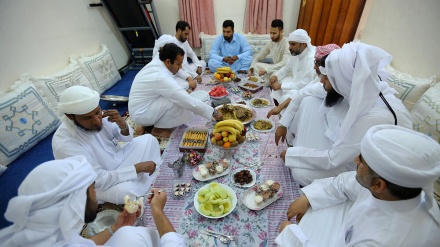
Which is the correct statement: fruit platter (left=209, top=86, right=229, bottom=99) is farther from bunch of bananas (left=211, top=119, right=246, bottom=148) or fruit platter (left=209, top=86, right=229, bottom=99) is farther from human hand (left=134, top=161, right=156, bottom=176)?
human hand (left=134, top=161, right=156, bottom=176)

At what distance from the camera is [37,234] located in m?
0.87

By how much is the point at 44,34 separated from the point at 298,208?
4559 mm

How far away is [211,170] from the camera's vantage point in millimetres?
1724

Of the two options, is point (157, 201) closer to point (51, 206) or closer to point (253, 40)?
point (51, 206)

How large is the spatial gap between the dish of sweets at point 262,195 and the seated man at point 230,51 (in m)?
3.16

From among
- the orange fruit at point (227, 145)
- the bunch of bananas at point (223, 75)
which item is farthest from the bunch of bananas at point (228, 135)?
the bunch of bananas at point (223, 75)

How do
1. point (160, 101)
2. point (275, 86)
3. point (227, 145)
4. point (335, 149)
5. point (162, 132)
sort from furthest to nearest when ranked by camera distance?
1. point (275, 86)
2. point (162, 132)
3. point (160, 101)
4. point (227, 145)
5. point (335, 149)

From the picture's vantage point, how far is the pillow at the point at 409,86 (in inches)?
97.3

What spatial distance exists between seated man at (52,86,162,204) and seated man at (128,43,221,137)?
690mm

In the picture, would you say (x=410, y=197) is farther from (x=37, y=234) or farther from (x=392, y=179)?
(x=37, y=234)

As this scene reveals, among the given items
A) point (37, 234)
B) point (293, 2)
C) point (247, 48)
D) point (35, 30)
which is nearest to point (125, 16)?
point (35, 30)

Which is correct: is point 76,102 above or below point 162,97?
above

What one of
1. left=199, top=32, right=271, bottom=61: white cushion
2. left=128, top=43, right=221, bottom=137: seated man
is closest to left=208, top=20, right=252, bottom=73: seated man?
left=199, top=32, right=271, bottom=61: white cushion

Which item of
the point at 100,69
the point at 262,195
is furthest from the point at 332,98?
the point at 100,69
